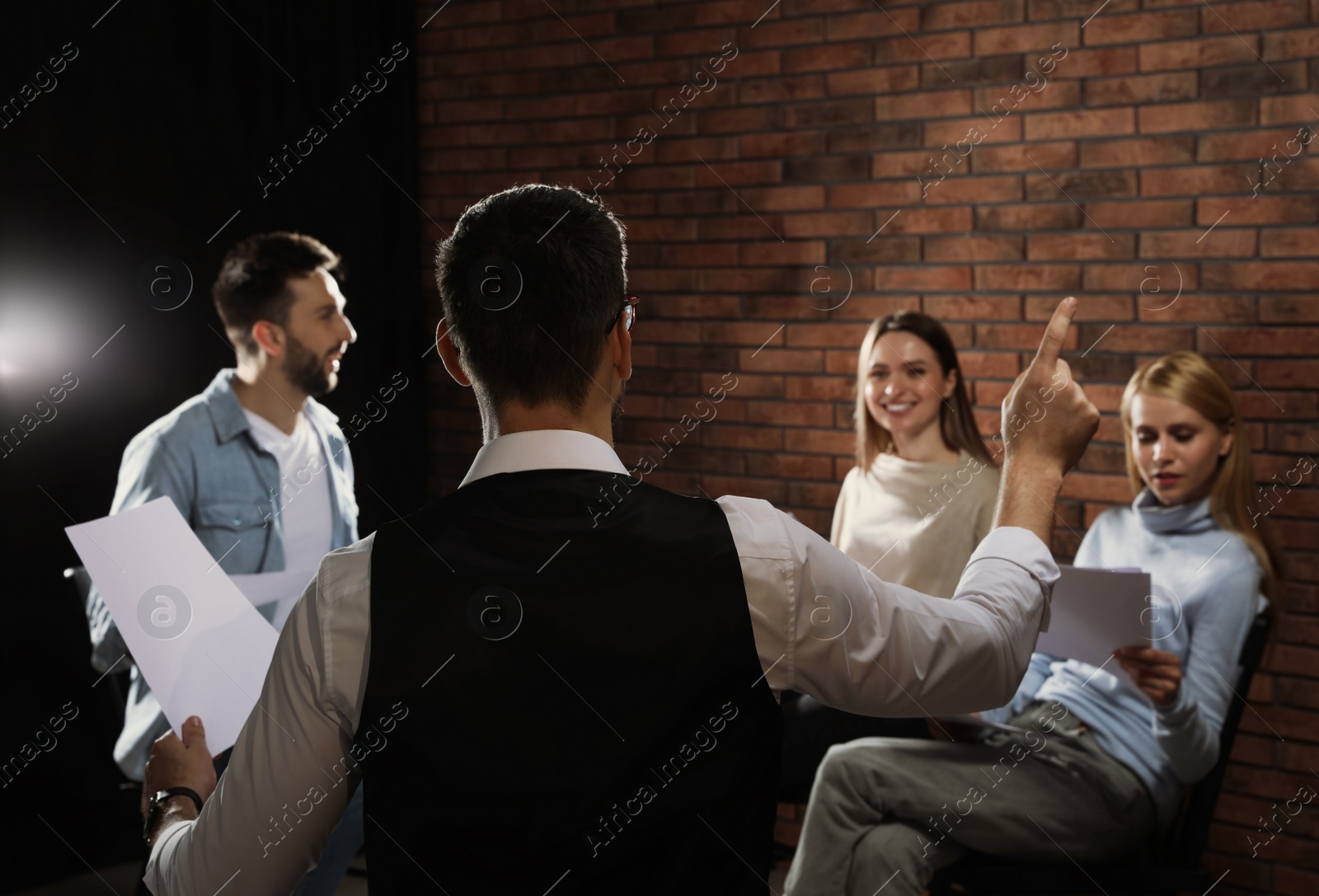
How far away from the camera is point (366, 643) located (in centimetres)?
98

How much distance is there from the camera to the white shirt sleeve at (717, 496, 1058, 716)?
0.97m

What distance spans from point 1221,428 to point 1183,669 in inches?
25.2

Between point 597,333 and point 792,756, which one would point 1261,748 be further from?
point 597,333

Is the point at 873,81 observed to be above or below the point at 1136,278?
above

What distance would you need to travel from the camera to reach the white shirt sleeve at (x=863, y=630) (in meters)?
0.97

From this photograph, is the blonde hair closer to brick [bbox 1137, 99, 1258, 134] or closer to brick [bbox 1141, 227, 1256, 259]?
brick [bbox 1141, 227, 1256, 259]

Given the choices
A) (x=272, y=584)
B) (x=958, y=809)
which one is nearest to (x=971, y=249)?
(x=958, y=809)

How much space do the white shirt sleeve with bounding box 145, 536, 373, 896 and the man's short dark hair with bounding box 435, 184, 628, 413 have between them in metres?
0.22

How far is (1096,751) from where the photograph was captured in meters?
2.28

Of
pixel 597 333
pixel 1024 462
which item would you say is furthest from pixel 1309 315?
pixel 597 333

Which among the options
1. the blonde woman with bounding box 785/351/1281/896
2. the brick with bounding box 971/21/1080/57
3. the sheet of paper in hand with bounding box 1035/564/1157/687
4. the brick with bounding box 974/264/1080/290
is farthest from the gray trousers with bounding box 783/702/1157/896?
the brick with bounding box 971/21/1080/57

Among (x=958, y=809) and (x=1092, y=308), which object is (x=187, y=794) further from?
→ (x=1092, y=308)

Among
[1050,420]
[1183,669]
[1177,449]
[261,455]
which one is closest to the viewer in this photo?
[1050,420]

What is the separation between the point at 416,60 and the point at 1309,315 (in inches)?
128
